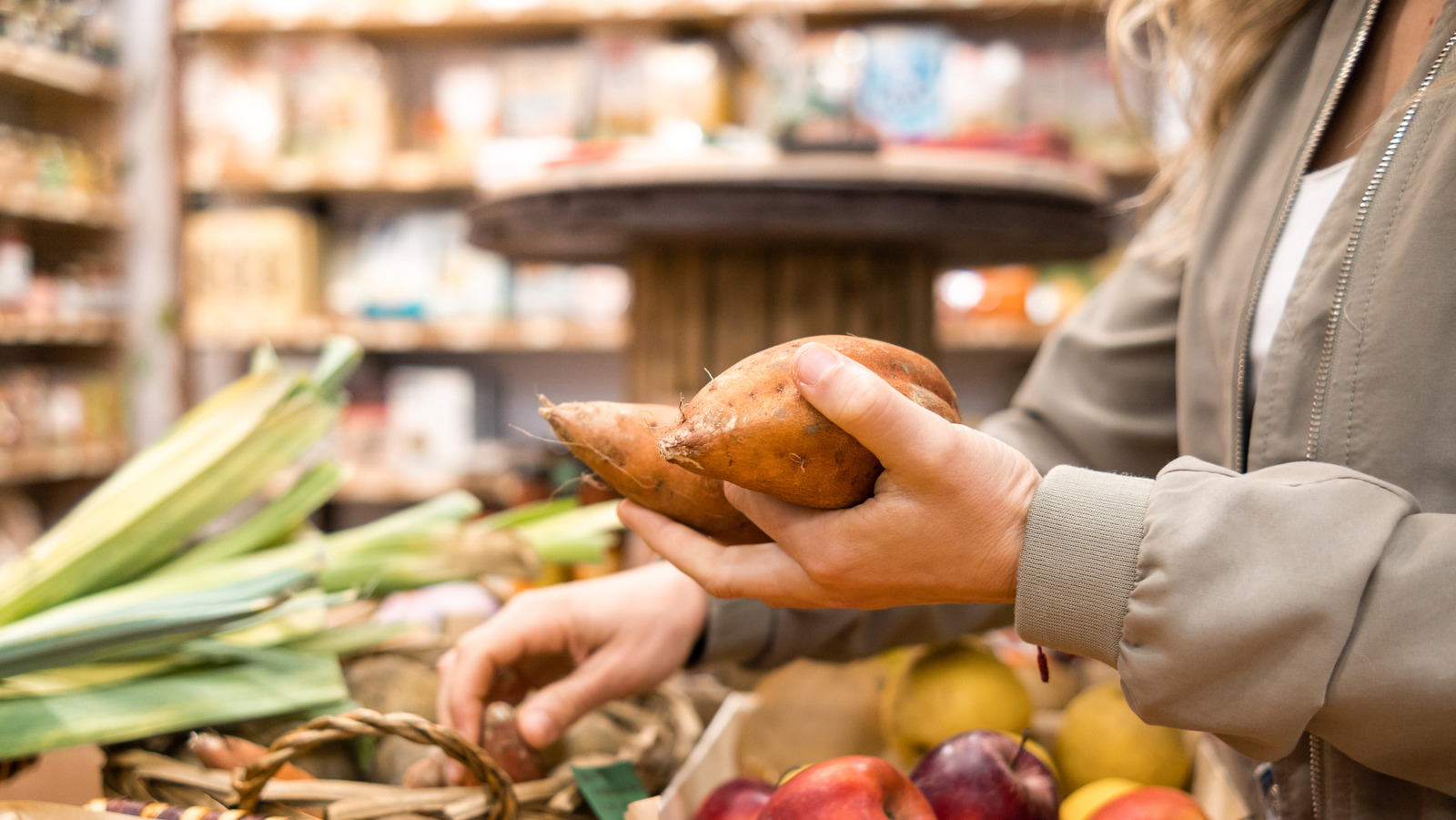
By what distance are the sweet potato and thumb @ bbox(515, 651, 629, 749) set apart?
0.62 ft

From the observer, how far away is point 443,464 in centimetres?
313

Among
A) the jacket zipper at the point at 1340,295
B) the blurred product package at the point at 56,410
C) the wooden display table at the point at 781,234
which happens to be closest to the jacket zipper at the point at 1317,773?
the jacket zipper at the point at 1340,295

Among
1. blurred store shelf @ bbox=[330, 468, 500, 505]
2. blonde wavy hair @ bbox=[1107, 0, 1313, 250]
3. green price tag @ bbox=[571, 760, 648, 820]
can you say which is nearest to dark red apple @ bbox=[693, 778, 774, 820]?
green price tag @ bbox=[571, 760, 648, 820]

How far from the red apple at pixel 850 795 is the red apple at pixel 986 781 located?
0.06m

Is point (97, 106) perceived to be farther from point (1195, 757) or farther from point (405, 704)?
point (1195, 757)

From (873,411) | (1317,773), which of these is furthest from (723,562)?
(1317,773)

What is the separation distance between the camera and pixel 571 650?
75 cm

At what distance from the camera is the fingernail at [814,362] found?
445 mm

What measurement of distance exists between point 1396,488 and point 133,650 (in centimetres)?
82

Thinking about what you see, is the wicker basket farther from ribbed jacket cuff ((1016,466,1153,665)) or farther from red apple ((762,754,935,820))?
ribbed jacket cuff ((1016,466,1153,665))

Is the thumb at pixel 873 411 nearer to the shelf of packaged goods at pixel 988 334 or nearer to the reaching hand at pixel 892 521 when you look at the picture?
the reaching hand at pixel 892 521

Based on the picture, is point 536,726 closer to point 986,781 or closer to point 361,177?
point 986,781

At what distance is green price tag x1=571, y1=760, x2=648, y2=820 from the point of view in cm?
63

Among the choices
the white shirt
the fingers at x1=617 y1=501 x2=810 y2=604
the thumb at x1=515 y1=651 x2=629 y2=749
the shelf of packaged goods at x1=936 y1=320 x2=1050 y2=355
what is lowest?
the thumb at x1=515 y1=651 x2=629 y2=749
